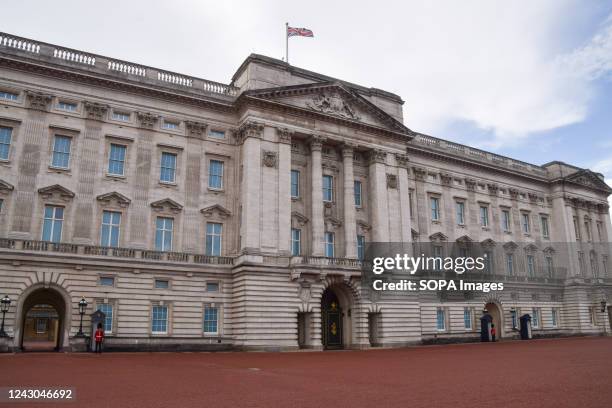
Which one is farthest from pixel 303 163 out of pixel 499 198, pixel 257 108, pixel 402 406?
pixel 402 406

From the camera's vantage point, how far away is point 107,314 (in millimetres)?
34250

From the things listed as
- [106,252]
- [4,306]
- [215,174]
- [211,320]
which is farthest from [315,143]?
[4,306]

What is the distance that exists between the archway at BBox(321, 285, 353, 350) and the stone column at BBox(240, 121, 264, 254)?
8.30m

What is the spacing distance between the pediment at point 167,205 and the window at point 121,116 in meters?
6.52

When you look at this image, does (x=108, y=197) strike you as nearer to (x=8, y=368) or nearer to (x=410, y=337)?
(x=8, y=368)

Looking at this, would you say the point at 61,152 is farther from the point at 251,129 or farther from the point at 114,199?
the point at 251,129

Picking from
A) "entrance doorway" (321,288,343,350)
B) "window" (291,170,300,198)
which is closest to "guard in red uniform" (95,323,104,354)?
"entrance doorway" (321,288,343,350)

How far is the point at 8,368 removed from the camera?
66.6ft

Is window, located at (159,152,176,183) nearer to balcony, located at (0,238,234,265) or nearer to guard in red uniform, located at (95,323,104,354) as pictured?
balcony, located at (0,238,234,265)

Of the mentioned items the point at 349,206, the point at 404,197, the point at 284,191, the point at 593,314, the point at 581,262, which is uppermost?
the point at 404,197

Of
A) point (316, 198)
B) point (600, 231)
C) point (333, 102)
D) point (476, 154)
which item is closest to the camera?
point (316, 198)

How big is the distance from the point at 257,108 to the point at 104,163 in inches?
480

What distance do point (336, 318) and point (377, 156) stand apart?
1473 centimetres

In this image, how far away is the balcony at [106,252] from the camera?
32406 mm
